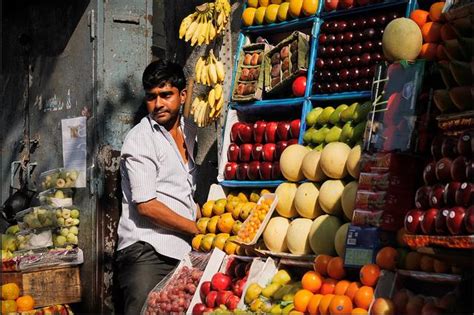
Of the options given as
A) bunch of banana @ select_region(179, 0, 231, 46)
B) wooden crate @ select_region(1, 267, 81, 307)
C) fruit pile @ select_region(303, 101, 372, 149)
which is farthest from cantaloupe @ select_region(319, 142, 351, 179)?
wooden crate @ select_region(1, 267, 81, 307)

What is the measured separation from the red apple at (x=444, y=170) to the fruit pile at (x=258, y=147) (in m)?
1.92

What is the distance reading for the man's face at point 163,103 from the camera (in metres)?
6.79

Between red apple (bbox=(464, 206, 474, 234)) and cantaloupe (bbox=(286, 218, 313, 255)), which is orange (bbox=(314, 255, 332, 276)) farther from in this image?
red apple (bbox=(464, 206, 474, 234))

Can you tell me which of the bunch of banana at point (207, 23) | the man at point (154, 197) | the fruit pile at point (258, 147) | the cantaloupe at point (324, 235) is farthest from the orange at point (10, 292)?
the cantaloupe at point (324, 235)

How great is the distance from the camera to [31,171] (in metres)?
8.36

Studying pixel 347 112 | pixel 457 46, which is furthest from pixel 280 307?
pixel 457 46

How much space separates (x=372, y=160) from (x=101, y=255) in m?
3.14

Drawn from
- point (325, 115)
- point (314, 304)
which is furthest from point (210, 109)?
point (314, 304)

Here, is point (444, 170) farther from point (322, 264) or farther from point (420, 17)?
point (420, 17)

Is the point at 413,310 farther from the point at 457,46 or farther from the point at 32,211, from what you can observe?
the point at 32,211

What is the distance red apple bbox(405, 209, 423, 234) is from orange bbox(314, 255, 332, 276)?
77 centimetres

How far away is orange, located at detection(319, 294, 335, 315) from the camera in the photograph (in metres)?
5.14

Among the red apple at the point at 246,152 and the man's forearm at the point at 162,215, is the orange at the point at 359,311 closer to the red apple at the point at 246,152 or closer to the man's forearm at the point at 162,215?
the man's forearm at the point at 162,215

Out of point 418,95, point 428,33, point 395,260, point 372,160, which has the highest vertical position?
point 428,33
